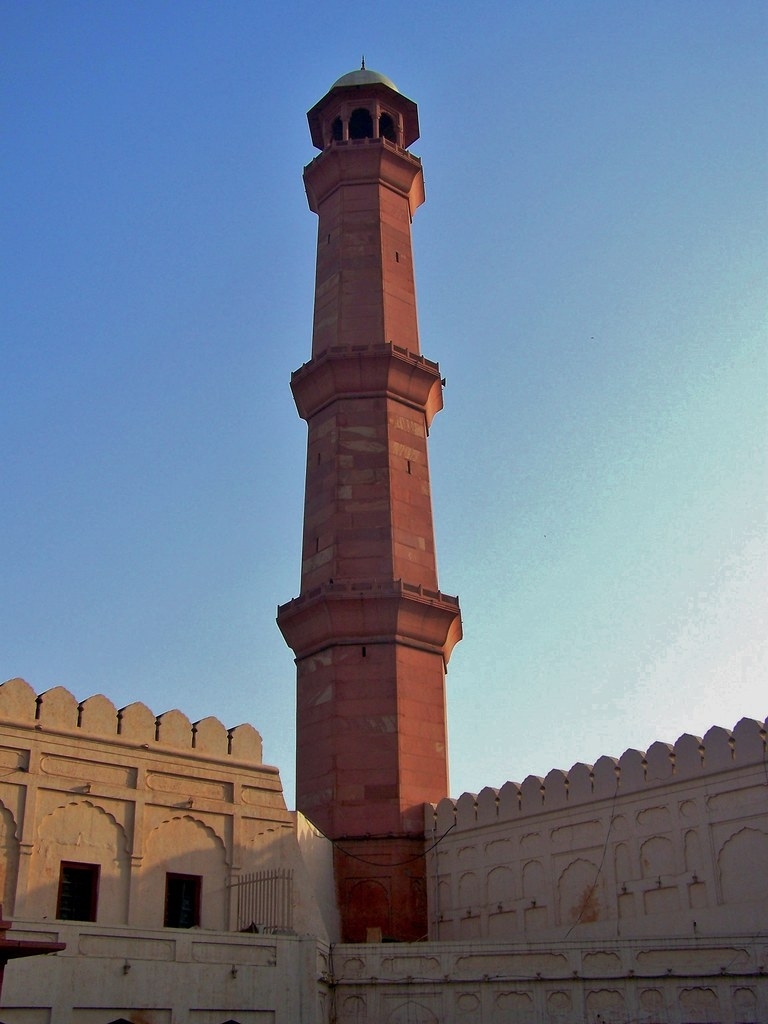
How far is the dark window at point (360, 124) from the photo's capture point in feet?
80.4

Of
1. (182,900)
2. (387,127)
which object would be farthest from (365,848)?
(387,127)

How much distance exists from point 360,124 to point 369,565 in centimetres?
1055

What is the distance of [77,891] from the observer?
45.2ft

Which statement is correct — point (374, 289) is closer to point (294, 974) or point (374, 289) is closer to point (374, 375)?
point (374, 375)

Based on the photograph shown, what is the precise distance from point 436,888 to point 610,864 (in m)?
3.23

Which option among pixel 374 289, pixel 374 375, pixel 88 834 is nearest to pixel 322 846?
pixel 88 834

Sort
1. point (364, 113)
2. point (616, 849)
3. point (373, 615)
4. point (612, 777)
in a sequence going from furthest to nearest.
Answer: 1. point (364, 113)
2. point (373, 615)
3. point (612, 777)
4. point (616, 849)

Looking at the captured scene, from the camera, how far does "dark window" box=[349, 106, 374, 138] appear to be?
2452 cm

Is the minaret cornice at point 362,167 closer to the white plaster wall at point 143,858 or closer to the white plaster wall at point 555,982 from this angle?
the white plaster wall at point 143,858

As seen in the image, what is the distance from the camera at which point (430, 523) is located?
2022 centimetres

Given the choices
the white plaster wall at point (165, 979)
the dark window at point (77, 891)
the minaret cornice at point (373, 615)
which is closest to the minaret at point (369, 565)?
the minaret cornice at point (373, 615)

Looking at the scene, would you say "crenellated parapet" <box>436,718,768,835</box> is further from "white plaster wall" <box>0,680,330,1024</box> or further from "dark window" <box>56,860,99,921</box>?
"dark window" <box>56,860,99,921</box>

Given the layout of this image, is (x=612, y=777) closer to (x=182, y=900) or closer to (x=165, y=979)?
(x=182, y=900)

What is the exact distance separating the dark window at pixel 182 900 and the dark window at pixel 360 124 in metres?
15.9
